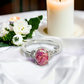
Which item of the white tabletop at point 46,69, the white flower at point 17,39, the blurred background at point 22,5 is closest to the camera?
the white tabletop at point 46,69

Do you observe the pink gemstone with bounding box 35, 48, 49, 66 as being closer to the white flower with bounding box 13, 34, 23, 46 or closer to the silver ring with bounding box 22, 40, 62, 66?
the silver ring with bounding box 22, 40, 62, 66

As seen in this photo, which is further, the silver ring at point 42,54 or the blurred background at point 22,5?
the blurred background at point 22,5

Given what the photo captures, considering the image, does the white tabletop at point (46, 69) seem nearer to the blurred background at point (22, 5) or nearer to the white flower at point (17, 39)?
the white flower at point (17, 39)

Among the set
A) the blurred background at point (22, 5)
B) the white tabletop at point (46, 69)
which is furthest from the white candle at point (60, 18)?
the blurred background at point (22, 5)

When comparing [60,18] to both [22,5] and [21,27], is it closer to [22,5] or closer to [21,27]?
[21,27]

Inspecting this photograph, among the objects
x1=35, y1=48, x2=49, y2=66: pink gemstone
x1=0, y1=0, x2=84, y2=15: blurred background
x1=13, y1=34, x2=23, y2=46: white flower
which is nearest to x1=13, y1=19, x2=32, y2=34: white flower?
x1=13, y1=34, x2=23, y2=46: white flower

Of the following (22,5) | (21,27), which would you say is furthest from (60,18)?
(22,5)

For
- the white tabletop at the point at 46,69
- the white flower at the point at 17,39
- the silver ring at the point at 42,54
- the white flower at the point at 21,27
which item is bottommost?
the white tabletop at the point at 46,69
